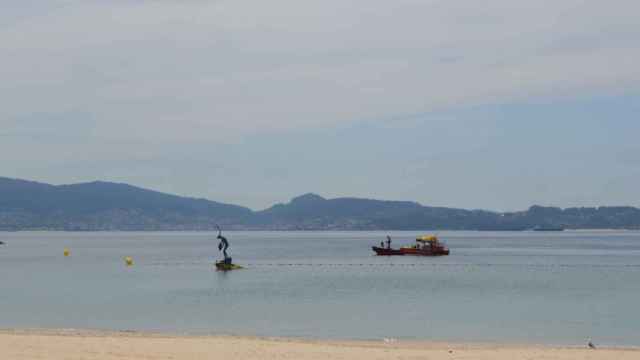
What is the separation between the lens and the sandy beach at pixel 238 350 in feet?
95.3

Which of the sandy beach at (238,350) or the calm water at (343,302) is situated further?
the calm water at (343,302)

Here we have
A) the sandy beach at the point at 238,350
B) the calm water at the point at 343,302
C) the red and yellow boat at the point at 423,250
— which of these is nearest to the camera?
the sandy beach at the point at 238,350

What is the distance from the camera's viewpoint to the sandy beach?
29.0 meters

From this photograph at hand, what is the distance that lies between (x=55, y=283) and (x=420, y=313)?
42669mm

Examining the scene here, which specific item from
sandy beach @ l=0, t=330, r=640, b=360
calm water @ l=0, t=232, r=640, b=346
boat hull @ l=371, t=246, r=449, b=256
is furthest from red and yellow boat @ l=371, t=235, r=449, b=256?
sandy beach @ l=0, t=330, r=640, b=360

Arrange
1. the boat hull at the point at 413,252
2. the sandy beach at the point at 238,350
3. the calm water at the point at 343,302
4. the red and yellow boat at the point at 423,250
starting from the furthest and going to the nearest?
the red and yellow boat at the point at 423,250 → the boat hull at the point at 413,252 → the calm water at the point at 343,302 → the sandy beach at the point at 238,350

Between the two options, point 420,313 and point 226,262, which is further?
point 226,262

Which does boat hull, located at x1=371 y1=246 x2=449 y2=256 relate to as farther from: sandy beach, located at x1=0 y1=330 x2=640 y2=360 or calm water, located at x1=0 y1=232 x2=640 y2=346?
sandy beach, located at x1=0 y1=330 x2=640 y2=360

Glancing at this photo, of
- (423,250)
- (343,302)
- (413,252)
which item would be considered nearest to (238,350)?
(343,302)

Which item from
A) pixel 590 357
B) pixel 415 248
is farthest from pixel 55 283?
pixel 415 248

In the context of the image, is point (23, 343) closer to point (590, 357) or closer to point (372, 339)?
point (372, 339)

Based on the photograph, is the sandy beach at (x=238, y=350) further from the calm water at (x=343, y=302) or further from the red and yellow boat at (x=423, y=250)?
the red and yellow boat at (x=423, y=250)

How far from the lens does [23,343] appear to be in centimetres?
3250

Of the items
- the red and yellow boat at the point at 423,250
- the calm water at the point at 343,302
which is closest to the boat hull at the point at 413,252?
the red and yellow boat at the point at 423,250
